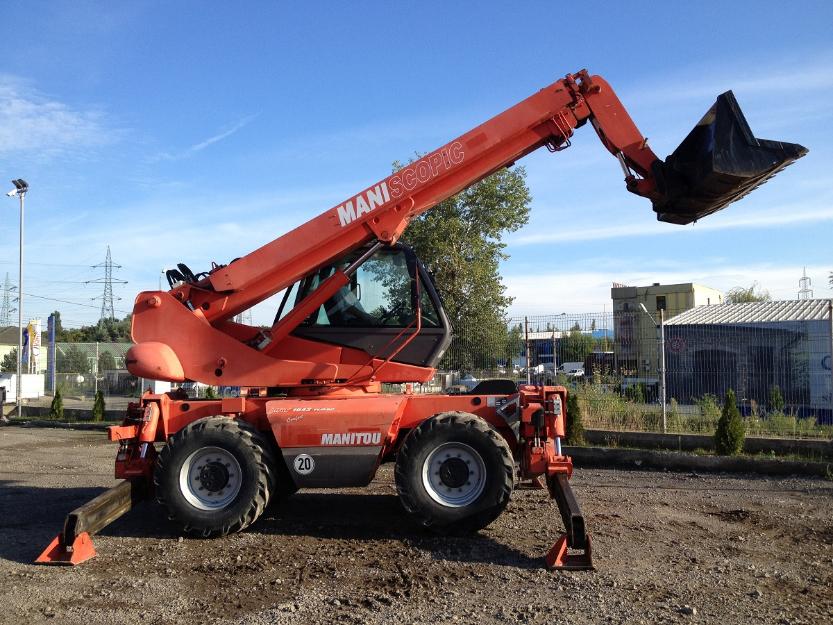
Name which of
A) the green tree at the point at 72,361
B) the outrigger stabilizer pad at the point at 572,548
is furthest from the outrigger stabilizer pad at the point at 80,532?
the green tree at the point at 72,361

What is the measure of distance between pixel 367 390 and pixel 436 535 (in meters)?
1.72

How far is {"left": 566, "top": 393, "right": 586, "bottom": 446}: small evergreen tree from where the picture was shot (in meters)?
13.3

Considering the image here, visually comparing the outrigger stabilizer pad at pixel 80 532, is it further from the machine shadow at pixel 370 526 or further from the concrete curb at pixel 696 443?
the concrete curb at pixel 696 443

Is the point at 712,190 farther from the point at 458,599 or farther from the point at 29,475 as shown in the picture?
the point at 29,475

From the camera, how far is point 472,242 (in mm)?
20562

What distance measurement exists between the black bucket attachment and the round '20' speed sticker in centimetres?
450

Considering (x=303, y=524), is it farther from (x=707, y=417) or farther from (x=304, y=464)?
(x=707, y=417)

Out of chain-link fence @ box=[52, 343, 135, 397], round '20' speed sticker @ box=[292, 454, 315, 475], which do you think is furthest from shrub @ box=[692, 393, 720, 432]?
chain-link fence @ box=[52, 343, 135, 397]

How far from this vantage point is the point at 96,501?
6762mm

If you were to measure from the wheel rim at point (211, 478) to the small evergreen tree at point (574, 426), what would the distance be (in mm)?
7493

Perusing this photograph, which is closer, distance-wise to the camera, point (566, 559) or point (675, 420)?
point (566, 559)

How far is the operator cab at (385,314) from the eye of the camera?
7867mm

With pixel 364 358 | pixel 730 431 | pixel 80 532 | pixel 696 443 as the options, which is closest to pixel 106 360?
pixel 696 443

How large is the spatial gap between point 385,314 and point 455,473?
73.3 inches
